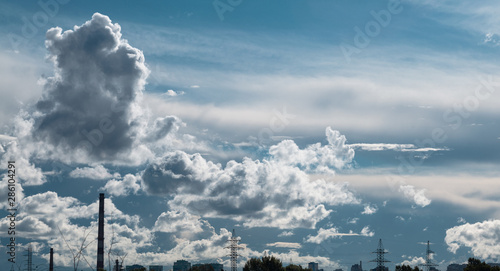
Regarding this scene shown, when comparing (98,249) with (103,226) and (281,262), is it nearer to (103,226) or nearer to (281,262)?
(103,226)

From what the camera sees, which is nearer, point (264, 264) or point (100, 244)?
point (100, 244)

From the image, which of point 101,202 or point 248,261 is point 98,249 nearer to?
point 101,202

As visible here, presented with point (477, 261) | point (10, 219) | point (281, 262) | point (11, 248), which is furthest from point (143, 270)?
point (477, 261)

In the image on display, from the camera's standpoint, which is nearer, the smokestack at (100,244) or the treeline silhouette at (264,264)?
the smokestack at (100,244)

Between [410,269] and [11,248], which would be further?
[410,269]

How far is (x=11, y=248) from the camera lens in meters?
116

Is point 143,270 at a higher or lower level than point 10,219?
lower

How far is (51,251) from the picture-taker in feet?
561

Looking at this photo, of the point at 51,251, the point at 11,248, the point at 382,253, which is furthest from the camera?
the point at 382,253

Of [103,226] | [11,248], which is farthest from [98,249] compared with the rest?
[11,248]

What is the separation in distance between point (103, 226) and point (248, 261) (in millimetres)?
46158

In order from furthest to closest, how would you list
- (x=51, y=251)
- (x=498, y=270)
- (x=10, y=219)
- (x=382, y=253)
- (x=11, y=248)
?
(x=382, y=253)
(x=51, y=251)
(x=498, y=270)
(x=11, y=248)
(x=10, y=219)

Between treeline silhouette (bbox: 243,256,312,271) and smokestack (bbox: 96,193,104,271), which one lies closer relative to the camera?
smokestack (bbox: 96,193,104,271)

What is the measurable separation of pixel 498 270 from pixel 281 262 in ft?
200
